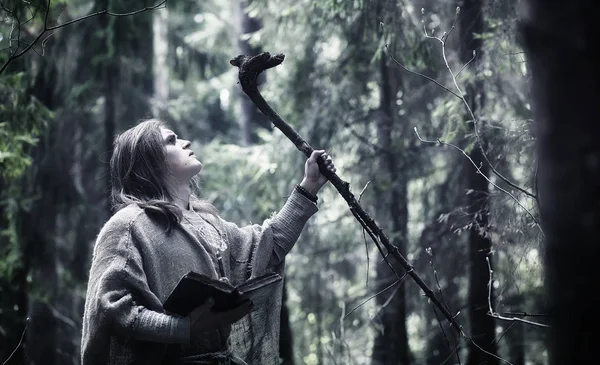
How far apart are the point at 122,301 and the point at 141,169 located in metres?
0.97

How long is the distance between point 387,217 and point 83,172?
7.71 meters

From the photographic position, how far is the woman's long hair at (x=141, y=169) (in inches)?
147

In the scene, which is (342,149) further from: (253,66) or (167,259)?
(167,259)

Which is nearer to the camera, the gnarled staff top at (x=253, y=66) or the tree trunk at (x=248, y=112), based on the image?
the gnarled staff top at (x=253, y=66)

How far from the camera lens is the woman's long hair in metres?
3.74

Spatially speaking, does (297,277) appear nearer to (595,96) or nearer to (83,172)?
(83,172)

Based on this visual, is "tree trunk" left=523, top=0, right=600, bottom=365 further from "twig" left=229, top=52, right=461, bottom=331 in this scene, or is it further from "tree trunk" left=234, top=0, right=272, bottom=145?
"tree trunk" left=234, top=0, right=272, bottom=145

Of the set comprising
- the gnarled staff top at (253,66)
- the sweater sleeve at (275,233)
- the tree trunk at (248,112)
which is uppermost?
the tree trunk at (248,112)

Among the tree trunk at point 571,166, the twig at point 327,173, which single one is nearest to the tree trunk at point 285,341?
the twig at point 327,173

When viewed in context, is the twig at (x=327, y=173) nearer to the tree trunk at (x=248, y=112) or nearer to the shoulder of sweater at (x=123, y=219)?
the shoulder of sweater at (x=123, y=219)

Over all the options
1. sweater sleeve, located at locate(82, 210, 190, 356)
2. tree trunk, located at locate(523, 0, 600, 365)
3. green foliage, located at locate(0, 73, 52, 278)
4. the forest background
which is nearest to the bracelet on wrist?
the forest background

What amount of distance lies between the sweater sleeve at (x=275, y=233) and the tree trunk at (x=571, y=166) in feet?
7.28

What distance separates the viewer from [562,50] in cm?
186

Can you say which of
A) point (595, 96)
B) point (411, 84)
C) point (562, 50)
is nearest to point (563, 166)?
point (595, 96)
